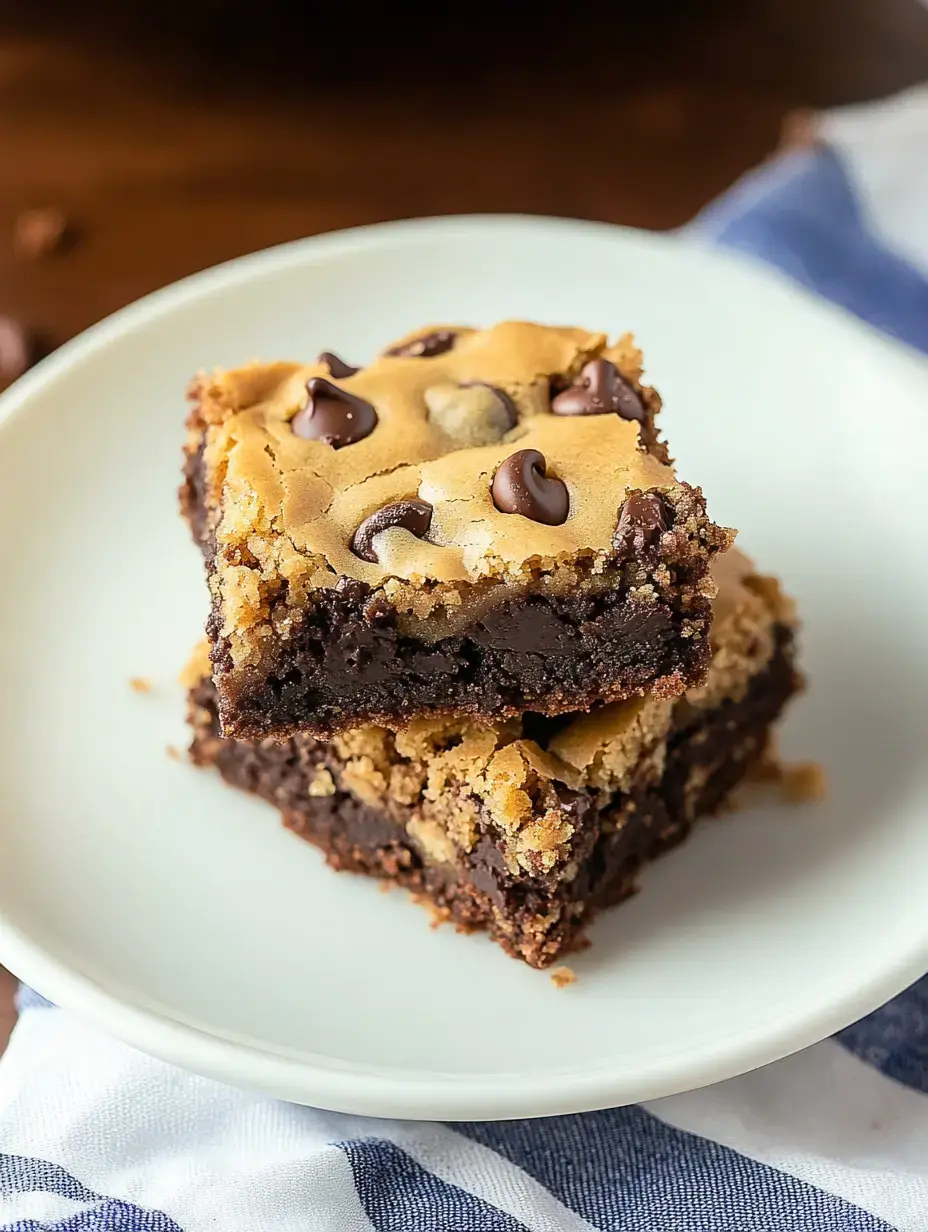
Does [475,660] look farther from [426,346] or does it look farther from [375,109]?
[375,109]

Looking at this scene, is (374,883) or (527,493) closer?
(527,493)

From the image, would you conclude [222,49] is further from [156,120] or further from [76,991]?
[76,991]

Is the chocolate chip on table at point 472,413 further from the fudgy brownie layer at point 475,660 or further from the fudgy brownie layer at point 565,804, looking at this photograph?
the fudgy brownie layer at point 565,804

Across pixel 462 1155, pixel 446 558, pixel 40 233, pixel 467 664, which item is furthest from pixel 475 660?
pixel 40 233

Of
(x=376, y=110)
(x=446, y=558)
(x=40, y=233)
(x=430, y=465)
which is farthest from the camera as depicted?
(x=376, y=110)

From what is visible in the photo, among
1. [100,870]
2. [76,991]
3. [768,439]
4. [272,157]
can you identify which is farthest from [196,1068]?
[272,157]

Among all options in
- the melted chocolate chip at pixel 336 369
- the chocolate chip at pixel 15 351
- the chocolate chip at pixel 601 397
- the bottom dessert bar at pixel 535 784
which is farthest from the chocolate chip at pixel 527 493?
the chocolate chip at pixel 15 351
